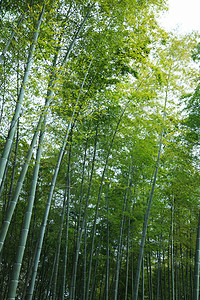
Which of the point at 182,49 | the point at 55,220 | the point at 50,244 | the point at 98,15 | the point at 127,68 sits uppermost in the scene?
the point at 182,49

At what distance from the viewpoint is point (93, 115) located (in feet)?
19.4

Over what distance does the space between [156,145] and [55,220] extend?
414cm

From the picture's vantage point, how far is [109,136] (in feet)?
20.3

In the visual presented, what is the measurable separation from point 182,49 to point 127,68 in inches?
94.6

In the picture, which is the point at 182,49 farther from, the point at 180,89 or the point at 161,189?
the point at 161,189

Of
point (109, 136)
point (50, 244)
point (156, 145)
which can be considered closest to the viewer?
point (109, 136)

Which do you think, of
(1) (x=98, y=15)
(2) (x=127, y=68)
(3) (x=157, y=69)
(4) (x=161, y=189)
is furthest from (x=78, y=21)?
(4) (x=161, y=189)

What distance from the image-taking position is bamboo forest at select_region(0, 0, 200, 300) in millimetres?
3410

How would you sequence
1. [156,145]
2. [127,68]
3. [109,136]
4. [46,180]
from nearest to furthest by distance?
[127,68] < [109,136] < [156,145] < [46,180]

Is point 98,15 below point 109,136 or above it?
above

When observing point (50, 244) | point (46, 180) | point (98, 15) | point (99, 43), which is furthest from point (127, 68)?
point (50, 244)

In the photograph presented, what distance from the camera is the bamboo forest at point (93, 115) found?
134 inches

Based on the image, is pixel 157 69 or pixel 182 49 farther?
pixel 182 49

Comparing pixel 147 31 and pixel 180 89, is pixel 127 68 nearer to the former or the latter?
pixel 147 31
